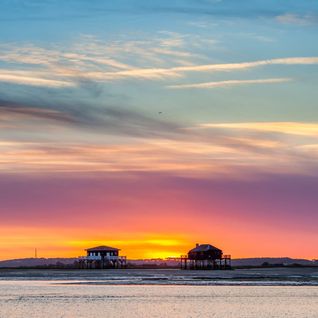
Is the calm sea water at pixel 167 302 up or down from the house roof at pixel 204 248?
down

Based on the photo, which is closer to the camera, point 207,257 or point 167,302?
point 167,302

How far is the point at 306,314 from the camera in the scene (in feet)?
210

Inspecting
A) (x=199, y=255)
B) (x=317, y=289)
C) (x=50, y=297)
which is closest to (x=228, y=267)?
(x=199, y=255)

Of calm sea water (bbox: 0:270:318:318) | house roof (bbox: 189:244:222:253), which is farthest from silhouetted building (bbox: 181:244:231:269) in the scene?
calm sea water (bbox: 0:270:318:318)

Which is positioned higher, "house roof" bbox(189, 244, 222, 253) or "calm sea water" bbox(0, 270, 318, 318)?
"house roof" bbox(189, 244, 222, 253)

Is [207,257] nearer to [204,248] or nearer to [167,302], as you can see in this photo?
[204,248]

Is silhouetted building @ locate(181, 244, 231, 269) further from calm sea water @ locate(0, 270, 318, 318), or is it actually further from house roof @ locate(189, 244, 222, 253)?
calm sea water @ locate(0, 270, 318, 318)

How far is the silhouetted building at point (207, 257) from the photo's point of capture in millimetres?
189750

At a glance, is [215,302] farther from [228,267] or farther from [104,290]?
[228,267]

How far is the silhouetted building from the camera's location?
190 meters

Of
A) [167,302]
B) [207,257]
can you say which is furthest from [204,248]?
[167,302]

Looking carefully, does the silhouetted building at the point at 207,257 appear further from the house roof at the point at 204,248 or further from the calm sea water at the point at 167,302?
the calm sea water at the point at 167,302

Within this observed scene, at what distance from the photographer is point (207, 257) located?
189625 mm

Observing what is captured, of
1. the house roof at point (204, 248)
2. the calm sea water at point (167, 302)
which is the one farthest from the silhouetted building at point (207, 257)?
the calm sea water at point (167, 302)
